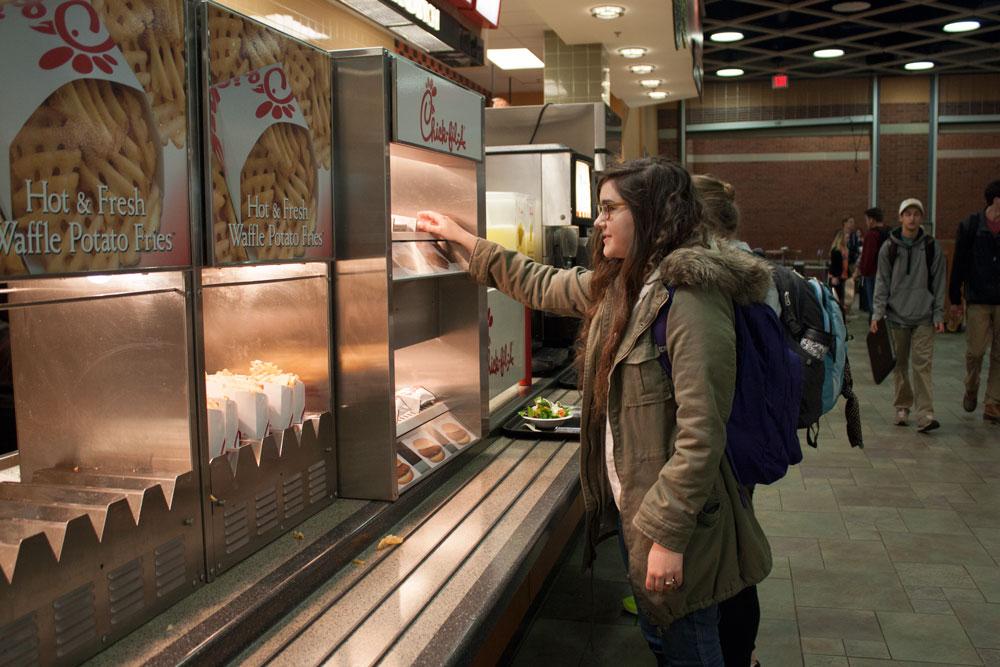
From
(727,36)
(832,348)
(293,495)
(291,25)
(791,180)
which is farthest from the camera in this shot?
(791,180)

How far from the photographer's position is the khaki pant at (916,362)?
7.18 m

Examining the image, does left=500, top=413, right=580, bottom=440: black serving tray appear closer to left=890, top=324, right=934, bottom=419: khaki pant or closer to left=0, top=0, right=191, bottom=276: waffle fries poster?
left=0, top=0, right=191, bottom=276: waffle fries poster

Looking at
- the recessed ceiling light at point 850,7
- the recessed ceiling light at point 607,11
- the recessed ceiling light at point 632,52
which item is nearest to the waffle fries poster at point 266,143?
the recessed ceiling light at point 607,11

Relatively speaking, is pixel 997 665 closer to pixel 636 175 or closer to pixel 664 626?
pixel 664 626

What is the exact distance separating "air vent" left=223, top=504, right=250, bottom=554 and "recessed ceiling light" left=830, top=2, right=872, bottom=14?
446 inches

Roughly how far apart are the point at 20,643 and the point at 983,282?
7.26 meters

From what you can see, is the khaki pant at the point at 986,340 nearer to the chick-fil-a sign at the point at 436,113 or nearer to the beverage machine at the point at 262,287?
the chick-fil-a sign at the point at 436,113

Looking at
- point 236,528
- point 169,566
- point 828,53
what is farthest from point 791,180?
point 169,566

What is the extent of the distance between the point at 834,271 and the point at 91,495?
1497 cm

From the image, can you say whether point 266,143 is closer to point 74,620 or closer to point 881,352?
point 74,620

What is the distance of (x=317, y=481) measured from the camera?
2777 millimetres

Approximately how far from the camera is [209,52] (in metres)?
2.12

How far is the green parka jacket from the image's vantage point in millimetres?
2150

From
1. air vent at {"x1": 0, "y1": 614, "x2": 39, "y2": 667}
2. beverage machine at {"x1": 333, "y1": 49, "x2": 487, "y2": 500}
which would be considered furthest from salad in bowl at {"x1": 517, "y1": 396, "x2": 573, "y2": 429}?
air vent at {"x1": 0, "y1": 614, "x2": 39, "y2": 667}
